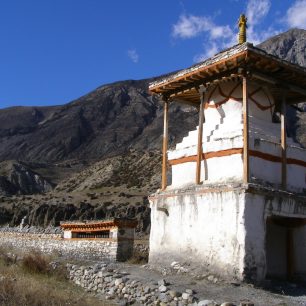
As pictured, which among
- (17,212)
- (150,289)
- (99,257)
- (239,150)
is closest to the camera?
(150,289)

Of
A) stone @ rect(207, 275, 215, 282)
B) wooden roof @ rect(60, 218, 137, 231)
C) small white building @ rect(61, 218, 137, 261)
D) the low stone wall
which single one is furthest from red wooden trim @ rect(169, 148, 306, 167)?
the low stone wall

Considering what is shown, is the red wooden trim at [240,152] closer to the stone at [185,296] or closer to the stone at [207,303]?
the stone at [185,296]

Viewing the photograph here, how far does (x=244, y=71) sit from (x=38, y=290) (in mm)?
8049

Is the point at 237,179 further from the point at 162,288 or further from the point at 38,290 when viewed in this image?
the point at 38,290

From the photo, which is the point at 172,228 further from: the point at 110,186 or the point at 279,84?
the point at 110,186

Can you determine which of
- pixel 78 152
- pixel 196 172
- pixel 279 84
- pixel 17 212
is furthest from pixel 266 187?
pixel 78 152

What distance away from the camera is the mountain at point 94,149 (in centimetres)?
4559

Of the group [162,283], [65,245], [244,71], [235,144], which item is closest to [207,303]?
[162,283]

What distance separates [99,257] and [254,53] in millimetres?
11244

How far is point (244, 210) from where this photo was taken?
13203 millimetres

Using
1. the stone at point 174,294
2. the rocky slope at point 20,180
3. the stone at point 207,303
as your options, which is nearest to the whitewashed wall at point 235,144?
the stone at point 174,294

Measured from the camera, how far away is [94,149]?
14288 centimetres

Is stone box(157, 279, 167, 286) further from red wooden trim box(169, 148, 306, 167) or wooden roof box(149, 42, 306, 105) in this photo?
wooden roof box(149, 42, 306, 105)

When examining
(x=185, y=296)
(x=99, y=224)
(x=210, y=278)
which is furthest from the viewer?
(x=99, y=224)
